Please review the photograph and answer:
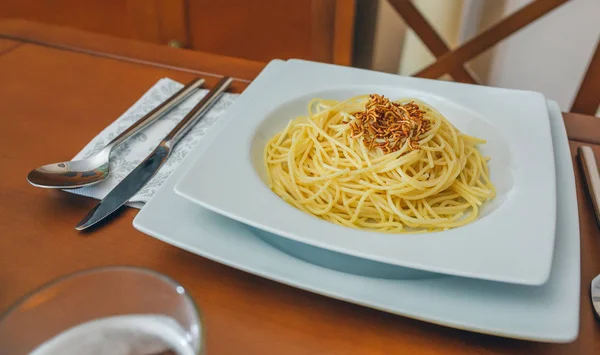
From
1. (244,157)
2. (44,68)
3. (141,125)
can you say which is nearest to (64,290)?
(244,157)

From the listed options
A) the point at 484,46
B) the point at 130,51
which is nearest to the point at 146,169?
the point at 130,51

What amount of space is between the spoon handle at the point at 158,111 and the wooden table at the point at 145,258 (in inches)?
2.8

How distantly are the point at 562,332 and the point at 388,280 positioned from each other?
16 cm

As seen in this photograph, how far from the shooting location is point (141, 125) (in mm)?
771

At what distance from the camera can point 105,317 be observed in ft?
1.13

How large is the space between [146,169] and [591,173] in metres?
0.62

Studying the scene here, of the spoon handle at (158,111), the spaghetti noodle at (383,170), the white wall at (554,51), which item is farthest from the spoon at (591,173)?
the white wall at (554,51)

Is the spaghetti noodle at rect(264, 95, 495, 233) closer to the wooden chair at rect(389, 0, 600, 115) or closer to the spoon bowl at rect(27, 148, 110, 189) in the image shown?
the spoon bowl at rect(27, 148, 110, 189)

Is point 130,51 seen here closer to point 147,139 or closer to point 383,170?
point 147,139

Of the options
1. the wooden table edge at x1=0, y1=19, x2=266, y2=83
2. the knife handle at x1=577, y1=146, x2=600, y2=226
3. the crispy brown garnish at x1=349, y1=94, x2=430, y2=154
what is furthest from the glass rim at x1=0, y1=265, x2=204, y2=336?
the wooden table edge at x1=0, y1=19, x2=266, y2=83

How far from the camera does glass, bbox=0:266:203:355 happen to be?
0.32 m

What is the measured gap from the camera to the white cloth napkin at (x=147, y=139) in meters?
0.65

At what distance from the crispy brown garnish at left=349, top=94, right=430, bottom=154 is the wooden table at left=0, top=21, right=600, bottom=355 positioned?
0.80ft

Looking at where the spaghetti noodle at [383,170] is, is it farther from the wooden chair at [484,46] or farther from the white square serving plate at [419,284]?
the wooden chair at [484,46]
